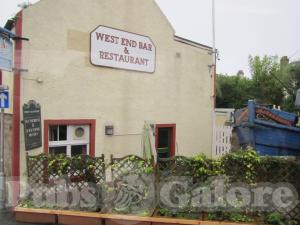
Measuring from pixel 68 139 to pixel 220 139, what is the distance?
6.85 m

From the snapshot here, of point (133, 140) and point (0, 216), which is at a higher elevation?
point (133, 140)

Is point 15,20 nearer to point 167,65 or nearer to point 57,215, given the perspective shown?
point 57,215

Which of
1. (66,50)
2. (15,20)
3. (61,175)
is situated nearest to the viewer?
(61,175)

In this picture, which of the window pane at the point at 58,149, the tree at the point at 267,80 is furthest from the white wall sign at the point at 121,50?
the tree at the point at 267,80

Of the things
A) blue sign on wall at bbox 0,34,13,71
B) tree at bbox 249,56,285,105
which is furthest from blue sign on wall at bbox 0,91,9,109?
tree at bbox 249,56,285,105

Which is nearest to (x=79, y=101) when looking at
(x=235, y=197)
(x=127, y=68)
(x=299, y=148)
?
(x=127, y=68)

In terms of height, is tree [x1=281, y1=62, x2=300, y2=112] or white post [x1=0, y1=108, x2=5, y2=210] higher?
tree [x1=281, y1=62, x2=300, y2=112]

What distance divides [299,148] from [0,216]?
883 cm

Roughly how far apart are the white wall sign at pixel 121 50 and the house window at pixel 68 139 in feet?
5.92

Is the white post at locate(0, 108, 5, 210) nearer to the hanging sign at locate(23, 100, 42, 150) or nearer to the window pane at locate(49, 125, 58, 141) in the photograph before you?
the hanging sign at locate(23, 100, 42, 150)

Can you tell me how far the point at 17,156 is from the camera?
7.98m

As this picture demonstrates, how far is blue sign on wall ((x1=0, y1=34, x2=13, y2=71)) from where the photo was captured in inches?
277

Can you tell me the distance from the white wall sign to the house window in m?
1.80

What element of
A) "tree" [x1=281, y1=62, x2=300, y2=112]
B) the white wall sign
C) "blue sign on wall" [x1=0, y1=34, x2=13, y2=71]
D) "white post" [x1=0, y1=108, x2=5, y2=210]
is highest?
"tree" [x1=281, y1=62, x2=300, y2=112]
